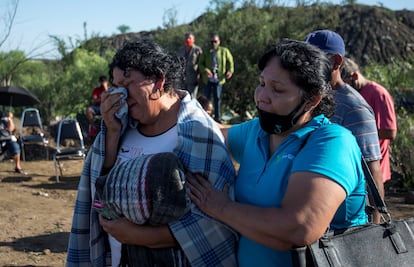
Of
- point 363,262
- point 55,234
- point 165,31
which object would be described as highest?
point 165,31

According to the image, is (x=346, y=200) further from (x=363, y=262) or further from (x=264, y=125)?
(x=264, y=125)

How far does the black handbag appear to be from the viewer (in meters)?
1.79

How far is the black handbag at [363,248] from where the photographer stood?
1.79m

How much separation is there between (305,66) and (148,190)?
28.4 inches

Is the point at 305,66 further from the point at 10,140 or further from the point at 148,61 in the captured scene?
the point at 10,140

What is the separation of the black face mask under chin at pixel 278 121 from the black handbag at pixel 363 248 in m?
0.41

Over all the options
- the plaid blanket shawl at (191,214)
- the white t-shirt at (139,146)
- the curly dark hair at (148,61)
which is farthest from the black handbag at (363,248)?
the curly dark hair at (148,61)

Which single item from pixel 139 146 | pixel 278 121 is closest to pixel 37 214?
pixel 139 146

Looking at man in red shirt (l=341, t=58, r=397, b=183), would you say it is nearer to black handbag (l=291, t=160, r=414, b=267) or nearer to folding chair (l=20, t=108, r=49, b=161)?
black handbag (l=291, t=160, r=414, b=267)

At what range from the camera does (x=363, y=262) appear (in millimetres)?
1826

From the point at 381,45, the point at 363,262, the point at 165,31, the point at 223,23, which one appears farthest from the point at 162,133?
the point at 381,45

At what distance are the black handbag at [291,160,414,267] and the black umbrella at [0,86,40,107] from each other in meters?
12.6

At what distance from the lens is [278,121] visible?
1.98 metres

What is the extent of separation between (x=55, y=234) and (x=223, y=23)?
11372 mm
